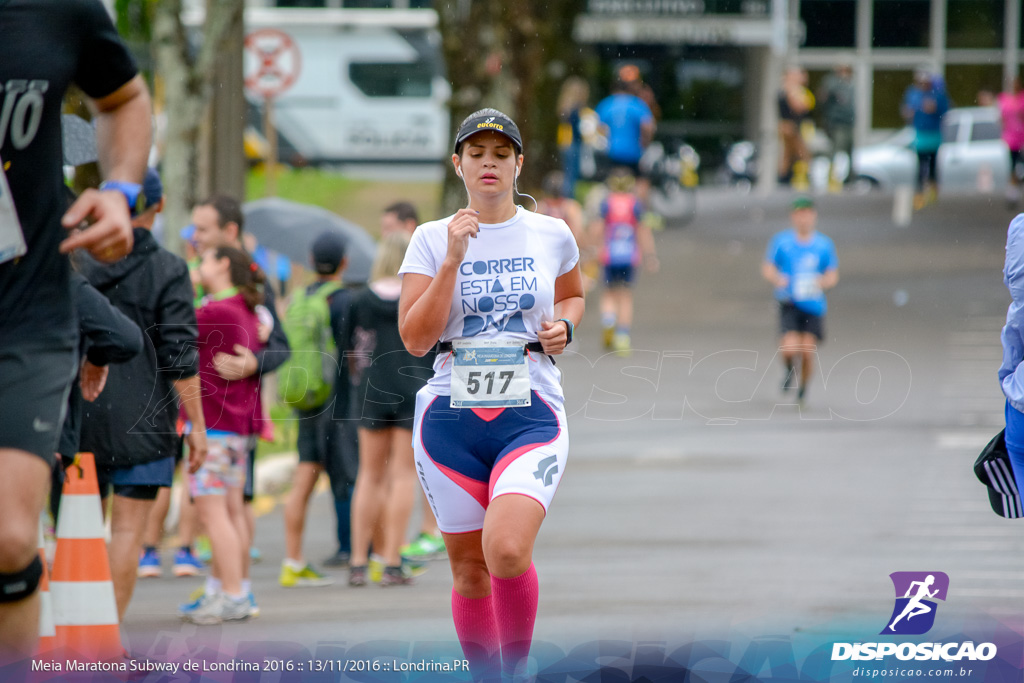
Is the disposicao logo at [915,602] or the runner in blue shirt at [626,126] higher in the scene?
the runner in blue shirt at [626,126]

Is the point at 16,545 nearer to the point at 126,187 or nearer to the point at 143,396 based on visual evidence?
the point at 126,187

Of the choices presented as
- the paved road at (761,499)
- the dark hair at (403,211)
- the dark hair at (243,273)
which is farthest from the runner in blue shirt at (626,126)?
the dark hair at (243,273)

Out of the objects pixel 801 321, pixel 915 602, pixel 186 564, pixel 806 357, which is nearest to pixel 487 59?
pixel 801 321

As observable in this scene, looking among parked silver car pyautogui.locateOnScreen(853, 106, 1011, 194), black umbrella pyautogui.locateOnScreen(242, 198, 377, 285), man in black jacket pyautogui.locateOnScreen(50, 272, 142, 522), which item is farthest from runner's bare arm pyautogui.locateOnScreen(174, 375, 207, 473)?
parked silver car pyautogui.locateOnScreen(853, 106, 1011, 194)

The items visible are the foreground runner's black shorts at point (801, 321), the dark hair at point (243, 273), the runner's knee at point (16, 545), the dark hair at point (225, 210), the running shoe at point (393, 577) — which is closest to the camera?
the runner's knee at point (16, 545)

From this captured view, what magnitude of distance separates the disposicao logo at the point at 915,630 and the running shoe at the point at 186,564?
410cm

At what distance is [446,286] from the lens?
427 cm

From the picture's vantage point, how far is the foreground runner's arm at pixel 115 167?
311cm

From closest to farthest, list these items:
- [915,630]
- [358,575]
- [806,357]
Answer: [915,630] < [358,575] < [806,357]

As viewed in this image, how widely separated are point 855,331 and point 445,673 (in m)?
10.2

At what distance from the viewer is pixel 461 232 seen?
13.9 ft

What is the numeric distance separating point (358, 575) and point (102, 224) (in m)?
4.51

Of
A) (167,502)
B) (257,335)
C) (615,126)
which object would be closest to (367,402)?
(257,335)

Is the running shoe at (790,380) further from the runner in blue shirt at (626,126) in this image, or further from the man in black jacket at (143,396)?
the man in black jacket at (143,396)
